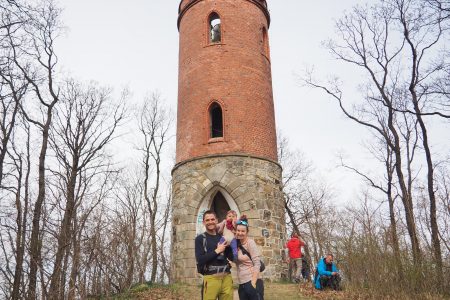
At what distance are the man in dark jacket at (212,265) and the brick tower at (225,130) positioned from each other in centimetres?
650

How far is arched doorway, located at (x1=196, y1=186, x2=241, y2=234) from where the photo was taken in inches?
452

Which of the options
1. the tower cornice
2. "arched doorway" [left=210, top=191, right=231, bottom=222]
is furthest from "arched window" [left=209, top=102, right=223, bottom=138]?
the tower cornice

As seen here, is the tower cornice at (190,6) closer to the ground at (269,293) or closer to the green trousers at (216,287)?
the ground at (269,293)

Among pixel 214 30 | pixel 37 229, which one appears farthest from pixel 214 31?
pixel 37 229

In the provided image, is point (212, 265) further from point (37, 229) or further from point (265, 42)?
point (265, 42)

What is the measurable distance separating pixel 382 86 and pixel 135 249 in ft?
42.1

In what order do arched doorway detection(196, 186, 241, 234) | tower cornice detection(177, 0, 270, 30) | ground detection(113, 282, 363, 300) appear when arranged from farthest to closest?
tower cornice detection(177, 0, 270, 30)
arched doorway detection(196, 186, 241, 234)
ground detection(113, 282, 363, 300)

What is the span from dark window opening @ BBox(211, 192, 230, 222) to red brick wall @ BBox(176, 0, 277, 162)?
5.27ft

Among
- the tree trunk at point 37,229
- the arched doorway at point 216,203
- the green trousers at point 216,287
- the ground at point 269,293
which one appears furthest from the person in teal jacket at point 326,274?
the tree trunk at point 37,229

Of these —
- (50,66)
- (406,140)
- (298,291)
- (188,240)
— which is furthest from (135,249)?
(406,140)

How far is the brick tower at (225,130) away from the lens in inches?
446

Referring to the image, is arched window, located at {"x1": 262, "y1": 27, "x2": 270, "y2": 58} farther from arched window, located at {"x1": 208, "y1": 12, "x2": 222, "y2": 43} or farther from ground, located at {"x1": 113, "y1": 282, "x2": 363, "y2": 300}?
ground, located at {"x1": 113, "y1": 282, "x2": 363, "y2": 300}

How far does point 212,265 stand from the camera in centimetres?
446

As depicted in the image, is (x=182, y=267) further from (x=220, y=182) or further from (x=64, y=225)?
(x=64, y=225)
